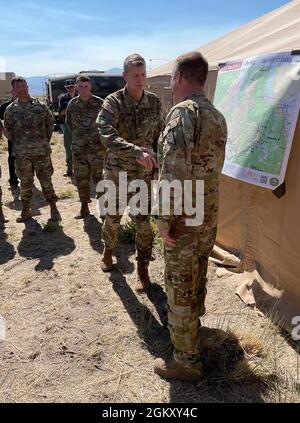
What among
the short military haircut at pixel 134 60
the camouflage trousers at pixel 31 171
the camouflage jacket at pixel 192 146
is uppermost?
the short military haircut at pixel 134 60

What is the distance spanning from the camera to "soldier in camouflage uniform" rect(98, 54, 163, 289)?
137 inches

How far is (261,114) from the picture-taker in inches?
142

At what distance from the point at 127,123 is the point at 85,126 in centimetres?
234

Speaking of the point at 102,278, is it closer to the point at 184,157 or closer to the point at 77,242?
the point at 77,242

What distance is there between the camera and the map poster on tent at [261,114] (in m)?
3.30

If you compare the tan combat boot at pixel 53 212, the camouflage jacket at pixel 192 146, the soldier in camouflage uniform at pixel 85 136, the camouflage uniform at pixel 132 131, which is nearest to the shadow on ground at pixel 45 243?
the tan combat boot at pixel 53 212

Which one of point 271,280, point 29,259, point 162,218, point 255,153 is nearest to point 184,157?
point 162,218

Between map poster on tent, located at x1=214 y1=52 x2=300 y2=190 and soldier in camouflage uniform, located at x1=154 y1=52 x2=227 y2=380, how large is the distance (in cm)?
102

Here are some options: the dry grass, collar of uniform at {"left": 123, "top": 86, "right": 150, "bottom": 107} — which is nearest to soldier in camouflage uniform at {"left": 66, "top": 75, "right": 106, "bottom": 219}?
the dry grass

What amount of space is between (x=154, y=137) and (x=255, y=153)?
0.97 metres

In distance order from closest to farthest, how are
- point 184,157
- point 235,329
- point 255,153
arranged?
point 184,157 < point 235,329 < point 255,153

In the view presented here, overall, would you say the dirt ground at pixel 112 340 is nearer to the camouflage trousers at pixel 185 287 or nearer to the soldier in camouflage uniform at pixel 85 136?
the camouflage trousers at pixel 185 287

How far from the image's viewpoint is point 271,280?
3742 mm

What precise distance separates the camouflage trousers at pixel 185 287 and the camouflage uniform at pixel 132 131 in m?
1.13
